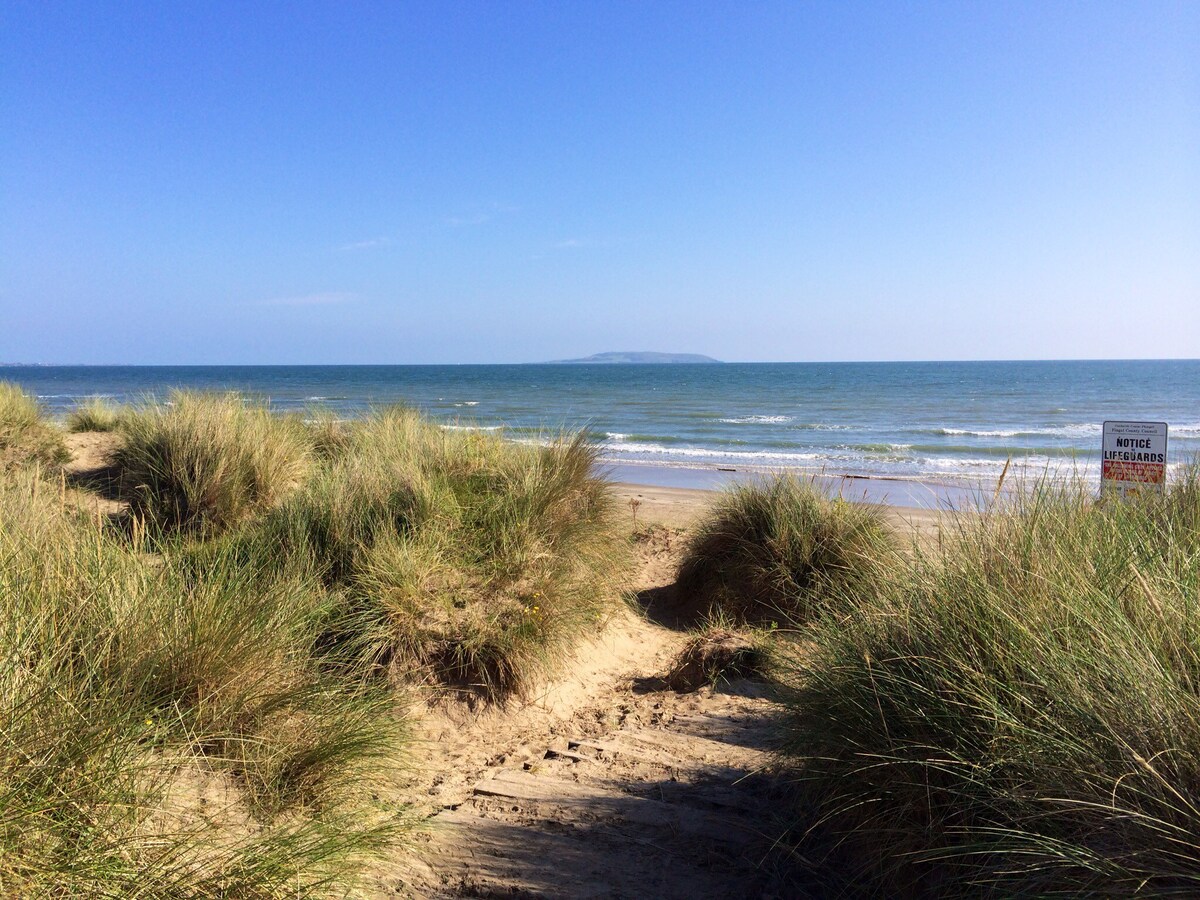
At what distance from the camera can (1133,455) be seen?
20.5 ft

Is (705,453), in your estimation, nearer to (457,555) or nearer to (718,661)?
(718,661)

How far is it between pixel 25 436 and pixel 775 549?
10399mm

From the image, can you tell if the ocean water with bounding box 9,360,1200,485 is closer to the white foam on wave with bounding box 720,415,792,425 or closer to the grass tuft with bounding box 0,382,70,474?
the white foam on wave with bounding box 720,415,792,425

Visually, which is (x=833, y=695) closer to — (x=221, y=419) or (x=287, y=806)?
(x=287, y=806)

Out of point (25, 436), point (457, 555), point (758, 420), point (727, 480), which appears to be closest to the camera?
point (457, 555)

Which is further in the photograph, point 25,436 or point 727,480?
point 727,480

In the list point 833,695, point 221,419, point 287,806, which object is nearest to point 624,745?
point 833,695

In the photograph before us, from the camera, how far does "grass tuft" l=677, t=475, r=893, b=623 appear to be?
766cm

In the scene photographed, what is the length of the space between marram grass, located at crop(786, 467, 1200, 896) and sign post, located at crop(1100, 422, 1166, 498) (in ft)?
7.38

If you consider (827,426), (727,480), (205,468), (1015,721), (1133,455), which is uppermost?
(1133,455)

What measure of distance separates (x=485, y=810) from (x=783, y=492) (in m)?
4.88

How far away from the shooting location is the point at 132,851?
2494mm

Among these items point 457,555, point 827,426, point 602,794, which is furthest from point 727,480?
point 827,426

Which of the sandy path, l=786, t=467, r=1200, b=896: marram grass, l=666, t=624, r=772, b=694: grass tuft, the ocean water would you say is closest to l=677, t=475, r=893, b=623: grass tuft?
l=666, t=624, r=772, b=694: grass tuft
